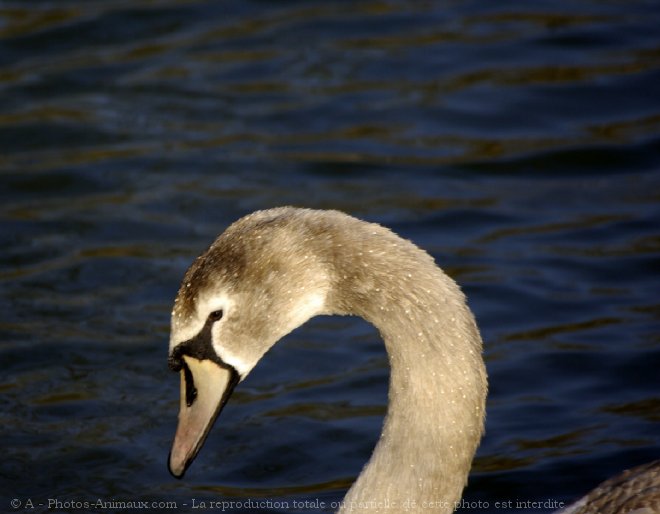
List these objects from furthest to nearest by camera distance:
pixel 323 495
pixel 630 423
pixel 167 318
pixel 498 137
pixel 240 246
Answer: pixel 498 137, pixel 167 318, pixel 630 423, pixel 323 495, pixel 240 246

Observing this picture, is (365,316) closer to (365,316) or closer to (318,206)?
(365,316)

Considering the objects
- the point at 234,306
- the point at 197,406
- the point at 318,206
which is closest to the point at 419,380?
the point at 234,306

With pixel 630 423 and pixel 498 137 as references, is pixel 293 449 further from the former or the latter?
pixel 498 137

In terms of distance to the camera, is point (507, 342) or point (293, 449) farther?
point (507, 342)

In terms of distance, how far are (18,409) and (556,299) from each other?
3.02 metres

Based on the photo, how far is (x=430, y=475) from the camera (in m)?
5.07

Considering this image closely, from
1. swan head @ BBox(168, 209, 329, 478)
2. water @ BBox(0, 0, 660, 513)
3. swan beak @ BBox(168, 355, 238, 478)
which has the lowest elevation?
water @ BBox(0, 0, 660, 513)

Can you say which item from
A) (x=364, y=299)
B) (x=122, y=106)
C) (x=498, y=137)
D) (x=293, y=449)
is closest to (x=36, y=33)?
(x=122, y=106)

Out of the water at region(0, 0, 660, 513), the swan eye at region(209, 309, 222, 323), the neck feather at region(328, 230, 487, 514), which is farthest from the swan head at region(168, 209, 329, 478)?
the water at region(0, 0, 660, 513)

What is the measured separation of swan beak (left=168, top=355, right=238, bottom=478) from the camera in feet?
16.8

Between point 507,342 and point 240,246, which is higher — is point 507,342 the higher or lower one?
the lower one

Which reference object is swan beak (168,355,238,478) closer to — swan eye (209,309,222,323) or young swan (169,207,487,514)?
young swan (169,207,487,514)

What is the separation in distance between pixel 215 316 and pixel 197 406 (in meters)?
0.37

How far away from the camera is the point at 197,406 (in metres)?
5.16
